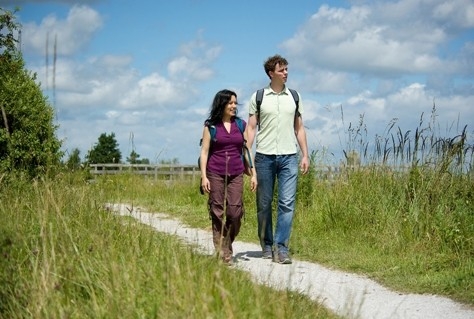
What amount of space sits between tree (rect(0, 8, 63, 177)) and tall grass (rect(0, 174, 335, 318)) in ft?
25.9

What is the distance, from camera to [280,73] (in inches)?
312

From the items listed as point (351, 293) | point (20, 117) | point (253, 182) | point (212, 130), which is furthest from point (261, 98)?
point (20, 117)

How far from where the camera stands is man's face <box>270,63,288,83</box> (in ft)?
26.0

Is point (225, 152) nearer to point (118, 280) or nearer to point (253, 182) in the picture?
point (253, 182)

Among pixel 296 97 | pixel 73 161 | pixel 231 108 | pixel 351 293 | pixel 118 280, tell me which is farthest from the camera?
pixel 73 161

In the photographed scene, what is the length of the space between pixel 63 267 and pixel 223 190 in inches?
101

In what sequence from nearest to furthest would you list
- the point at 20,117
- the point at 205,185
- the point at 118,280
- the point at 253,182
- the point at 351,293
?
the point at 118,280, the point at 351,293, the point at 205,185, the point at 253,182, the point at 20,117

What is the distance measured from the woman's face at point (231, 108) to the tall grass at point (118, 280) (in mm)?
1608

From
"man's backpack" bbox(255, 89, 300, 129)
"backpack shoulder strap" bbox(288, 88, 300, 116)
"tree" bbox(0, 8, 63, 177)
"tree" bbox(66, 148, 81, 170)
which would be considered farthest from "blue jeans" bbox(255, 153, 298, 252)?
"tree" bbox(0, 8, 63, 177)

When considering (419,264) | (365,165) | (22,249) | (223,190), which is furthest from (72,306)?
(365,165)

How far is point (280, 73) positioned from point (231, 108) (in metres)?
0.89

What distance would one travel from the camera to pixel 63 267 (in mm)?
5137

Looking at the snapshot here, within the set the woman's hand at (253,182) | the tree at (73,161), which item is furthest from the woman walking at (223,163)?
the tree at (73,161)

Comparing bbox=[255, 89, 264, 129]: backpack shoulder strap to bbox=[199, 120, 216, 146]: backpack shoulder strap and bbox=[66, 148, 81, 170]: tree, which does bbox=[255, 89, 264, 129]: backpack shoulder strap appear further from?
bbox=[66, 148, 81, 170]: tree
